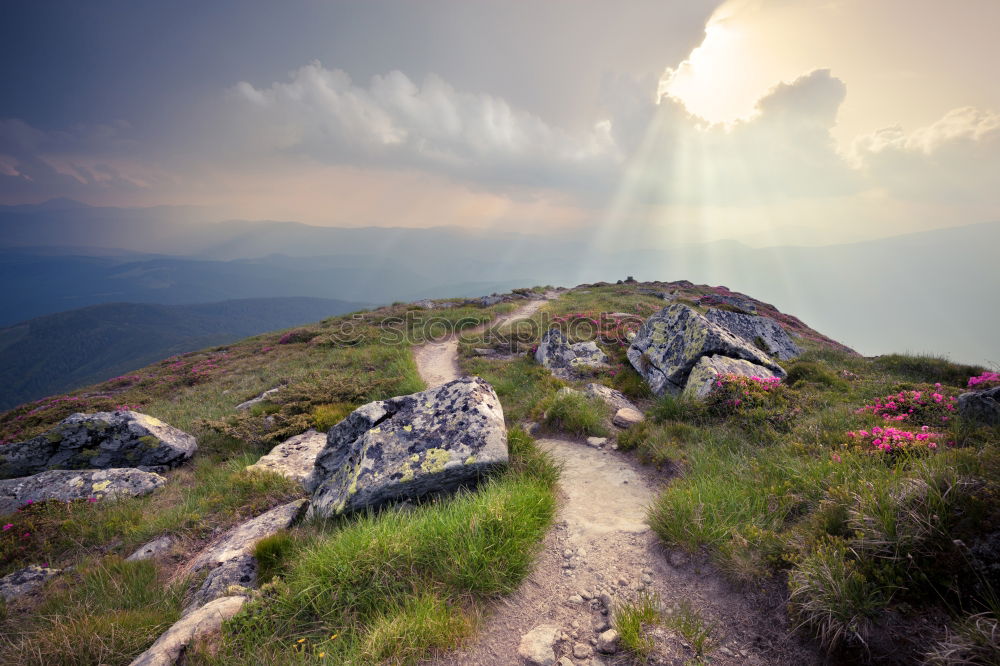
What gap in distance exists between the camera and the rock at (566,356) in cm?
1461

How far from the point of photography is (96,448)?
1041 cm

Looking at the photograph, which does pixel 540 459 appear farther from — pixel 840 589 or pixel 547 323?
pixel 547 323

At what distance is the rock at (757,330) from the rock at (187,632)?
62.8ft

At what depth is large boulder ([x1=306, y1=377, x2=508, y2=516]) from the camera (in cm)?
616

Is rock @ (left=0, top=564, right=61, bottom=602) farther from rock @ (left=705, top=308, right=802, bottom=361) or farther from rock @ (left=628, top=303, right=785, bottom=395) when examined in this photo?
rock @ (left=705, top=308, right=802, bottom=361)

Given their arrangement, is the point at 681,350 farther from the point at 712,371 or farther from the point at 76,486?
the point at 76,486

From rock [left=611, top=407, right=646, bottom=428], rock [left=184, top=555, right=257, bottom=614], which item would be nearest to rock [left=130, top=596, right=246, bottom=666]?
rock [left=184, top=555, right=257, bottom=614]

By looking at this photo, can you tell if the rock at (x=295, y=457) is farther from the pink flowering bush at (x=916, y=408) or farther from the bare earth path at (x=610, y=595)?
the pink flowering bush at (x=916, y=408)

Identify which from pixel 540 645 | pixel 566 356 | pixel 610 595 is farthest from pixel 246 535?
pixel 566 356

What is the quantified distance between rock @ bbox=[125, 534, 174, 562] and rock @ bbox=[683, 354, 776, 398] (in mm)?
11605

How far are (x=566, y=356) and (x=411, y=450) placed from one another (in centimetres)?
1018

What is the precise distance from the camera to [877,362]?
13852 millimetres

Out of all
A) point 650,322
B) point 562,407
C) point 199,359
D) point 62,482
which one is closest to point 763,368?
point 650,322

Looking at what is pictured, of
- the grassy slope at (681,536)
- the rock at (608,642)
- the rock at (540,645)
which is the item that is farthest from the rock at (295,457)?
the rock at (608,642)
